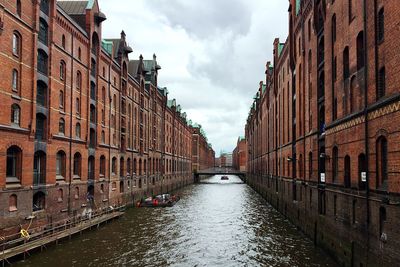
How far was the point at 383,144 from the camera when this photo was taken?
Answer: 47.3ft

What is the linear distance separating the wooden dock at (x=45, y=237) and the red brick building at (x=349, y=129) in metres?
15.6

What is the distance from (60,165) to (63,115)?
3.76 meters

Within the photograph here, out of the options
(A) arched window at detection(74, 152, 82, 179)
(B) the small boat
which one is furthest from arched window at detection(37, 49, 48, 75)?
(B) the small boat

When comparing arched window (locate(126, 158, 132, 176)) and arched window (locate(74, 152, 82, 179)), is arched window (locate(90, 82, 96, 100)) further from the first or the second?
arched window (locate(126, 158, 132, 176))

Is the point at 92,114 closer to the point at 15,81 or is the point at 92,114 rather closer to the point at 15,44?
the point at 15,81

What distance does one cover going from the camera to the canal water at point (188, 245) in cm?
2042

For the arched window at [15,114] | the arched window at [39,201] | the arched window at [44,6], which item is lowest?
the arched window at [39,201]

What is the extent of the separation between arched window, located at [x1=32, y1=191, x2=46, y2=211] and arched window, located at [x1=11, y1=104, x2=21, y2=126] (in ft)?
17.1

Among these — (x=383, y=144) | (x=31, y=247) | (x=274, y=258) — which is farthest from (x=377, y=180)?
(x=31, y=247)

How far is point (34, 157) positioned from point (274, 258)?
53.7 ft

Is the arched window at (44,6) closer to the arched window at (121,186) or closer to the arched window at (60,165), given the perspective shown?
the arched window at (60,165)

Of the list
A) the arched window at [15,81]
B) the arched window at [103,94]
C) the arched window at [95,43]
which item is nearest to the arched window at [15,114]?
the arched window at [15,81]

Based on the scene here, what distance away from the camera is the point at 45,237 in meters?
22.5

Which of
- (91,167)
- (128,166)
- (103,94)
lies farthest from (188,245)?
(128,166)
